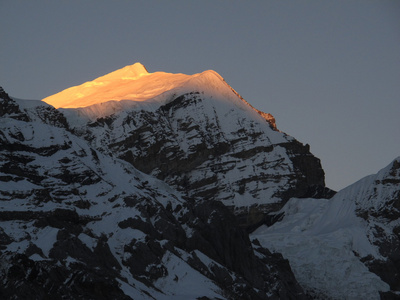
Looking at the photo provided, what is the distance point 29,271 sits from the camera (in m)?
185

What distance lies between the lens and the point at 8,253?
605 feet

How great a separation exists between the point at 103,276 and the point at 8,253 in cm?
1818

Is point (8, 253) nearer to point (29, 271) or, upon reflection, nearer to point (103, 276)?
point (29, 271)

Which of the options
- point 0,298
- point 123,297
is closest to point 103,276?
point 123,297

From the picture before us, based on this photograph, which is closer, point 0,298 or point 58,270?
point 0,298

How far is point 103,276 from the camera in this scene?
19788 centimetres

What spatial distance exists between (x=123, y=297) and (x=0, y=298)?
2097 cm

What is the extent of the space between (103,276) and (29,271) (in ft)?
51.9

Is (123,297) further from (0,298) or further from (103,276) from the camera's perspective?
(0,298)

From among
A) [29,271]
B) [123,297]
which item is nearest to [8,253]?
[29,271]

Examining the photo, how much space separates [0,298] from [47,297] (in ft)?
28.0

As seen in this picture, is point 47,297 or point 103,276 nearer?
point 47,297

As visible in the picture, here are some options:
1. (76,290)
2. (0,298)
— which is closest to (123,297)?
(76,290)

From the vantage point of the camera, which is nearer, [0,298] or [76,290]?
[0,298]
